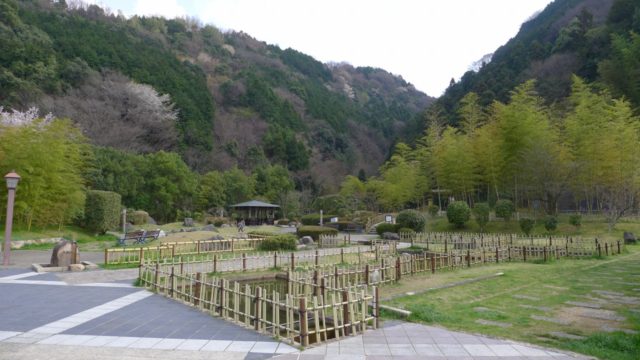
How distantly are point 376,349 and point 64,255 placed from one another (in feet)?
34.6

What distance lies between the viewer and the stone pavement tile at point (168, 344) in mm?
4989

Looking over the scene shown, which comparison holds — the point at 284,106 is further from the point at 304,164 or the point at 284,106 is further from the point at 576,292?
the point at 576,292

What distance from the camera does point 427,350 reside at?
493 centimetres

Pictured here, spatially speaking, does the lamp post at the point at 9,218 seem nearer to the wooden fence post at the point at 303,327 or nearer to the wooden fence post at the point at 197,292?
the wooden fence post at the point at 197,292

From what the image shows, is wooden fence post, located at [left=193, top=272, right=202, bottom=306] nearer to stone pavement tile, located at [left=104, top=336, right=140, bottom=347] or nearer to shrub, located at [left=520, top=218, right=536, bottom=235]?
stone pavement tile, located at [left=104, top=336, right=140, bottom=347]

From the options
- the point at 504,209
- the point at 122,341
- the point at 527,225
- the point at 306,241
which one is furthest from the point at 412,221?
the point at 122,341

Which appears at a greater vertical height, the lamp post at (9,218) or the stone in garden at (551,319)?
the lamp post at (9,218)

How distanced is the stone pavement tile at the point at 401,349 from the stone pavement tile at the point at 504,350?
1.00m

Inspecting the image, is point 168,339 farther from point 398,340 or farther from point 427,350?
point 427,350

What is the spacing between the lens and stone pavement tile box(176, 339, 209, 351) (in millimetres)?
4992

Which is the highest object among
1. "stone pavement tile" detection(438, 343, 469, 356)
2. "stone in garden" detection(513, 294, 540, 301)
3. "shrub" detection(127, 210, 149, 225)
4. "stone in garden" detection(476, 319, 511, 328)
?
"shrub" detection(127, 210, 149, 225)

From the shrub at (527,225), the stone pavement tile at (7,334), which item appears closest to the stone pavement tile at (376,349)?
the stone pavement tile at (7,334)

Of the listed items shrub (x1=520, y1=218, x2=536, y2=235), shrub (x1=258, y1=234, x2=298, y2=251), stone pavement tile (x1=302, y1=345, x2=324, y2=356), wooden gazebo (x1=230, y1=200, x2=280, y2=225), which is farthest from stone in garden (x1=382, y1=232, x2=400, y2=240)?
stone pavement tile (x1=302, y1=345, x2=324, y2=356)

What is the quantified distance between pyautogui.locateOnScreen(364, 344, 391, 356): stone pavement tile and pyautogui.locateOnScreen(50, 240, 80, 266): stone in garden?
10316 mm
